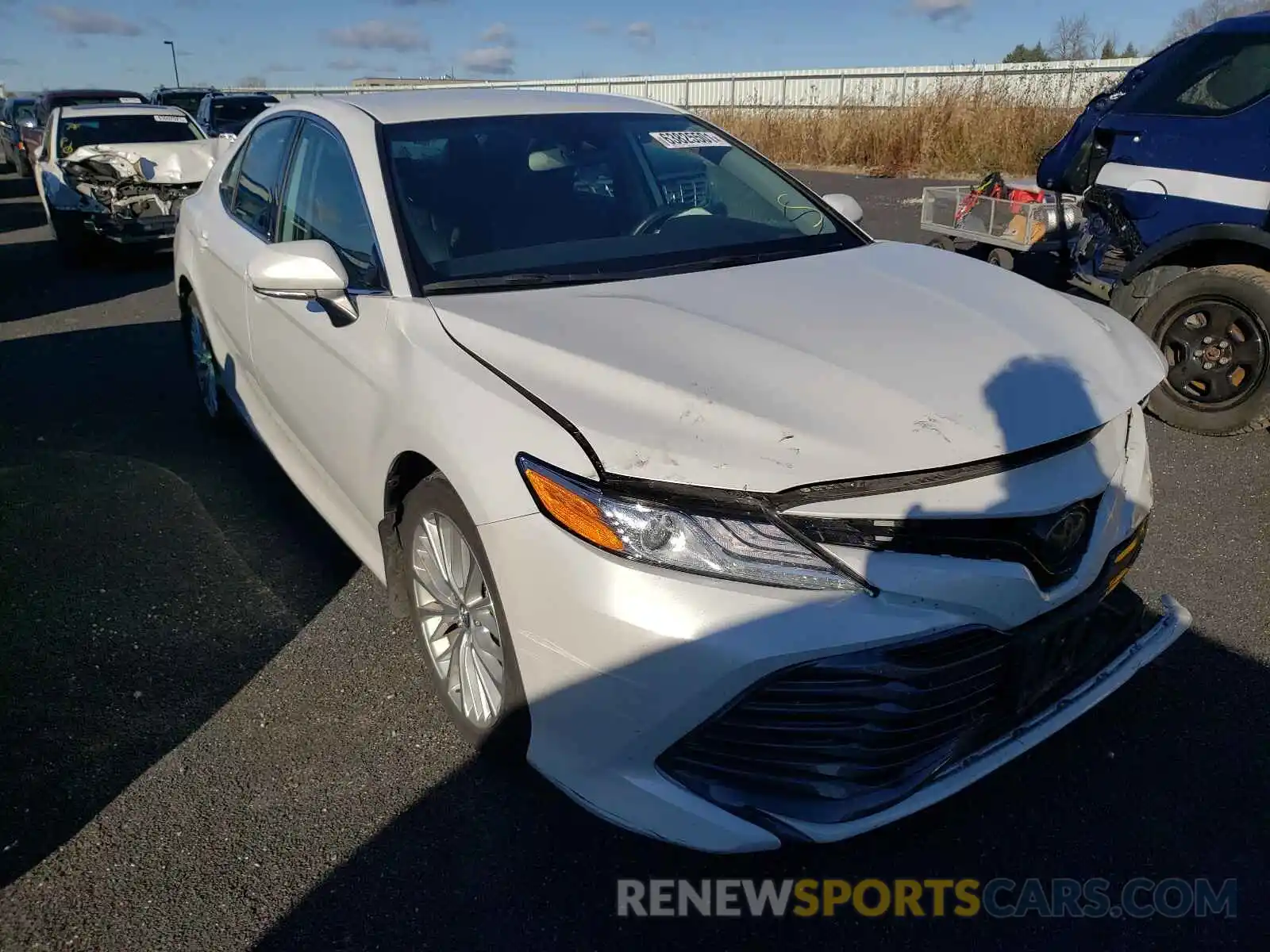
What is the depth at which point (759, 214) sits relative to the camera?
3.33m

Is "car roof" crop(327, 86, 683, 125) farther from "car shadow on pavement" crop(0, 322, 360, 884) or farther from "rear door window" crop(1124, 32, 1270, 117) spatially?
"rear door window" crop(1124, 32, 1270, 117)

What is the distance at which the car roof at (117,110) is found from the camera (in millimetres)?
10836

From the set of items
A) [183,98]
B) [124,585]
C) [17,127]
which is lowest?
[124,585]

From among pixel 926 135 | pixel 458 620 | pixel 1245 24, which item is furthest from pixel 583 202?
pixel 926 135

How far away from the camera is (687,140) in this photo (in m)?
3.55

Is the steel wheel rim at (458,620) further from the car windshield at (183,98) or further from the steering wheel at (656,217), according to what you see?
the car windshield at (183,98)

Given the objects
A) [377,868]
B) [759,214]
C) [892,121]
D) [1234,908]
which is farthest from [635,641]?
[892,121]

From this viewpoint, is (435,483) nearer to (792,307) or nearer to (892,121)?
(792,307)

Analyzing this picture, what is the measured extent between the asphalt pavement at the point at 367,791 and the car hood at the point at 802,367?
38.3 inches

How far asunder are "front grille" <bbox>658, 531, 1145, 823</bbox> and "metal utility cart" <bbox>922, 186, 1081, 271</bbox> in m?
4.71

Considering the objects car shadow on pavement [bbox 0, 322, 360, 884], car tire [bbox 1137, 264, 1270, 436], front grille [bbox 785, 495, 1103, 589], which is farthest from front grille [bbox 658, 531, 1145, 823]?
car tire [bbox 1137, 264, 1270, 436]

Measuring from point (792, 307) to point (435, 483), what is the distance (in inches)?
40.7

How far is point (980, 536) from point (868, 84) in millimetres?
25150

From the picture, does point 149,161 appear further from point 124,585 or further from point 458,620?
point 458,620
